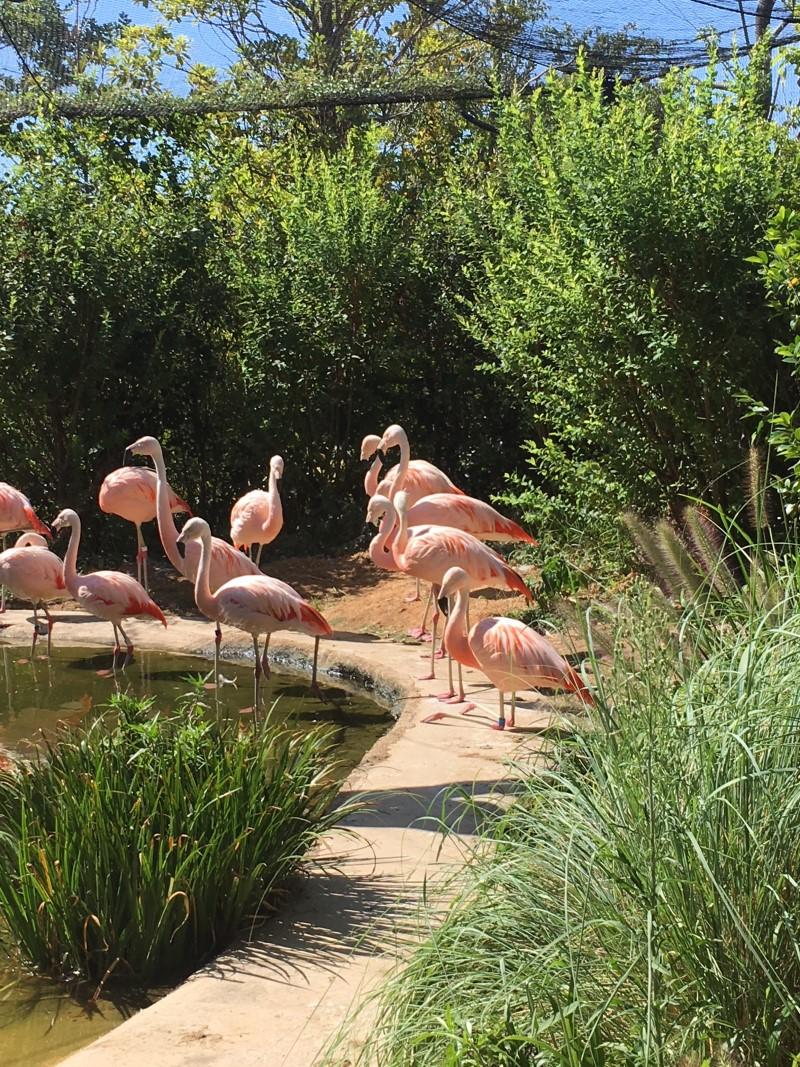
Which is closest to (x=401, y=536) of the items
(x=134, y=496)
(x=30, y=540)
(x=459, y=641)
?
(x=459, y=641)

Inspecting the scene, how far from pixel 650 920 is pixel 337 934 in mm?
1493

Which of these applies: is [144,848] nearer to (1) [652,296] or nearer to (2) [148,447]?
(1) [652,296]

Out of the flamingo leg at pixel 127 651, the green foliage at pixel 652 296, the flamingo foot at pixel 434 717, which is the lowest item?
the flamingo foot at pixel 434 717

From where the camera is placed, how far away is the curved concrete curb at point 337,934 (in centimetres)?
277

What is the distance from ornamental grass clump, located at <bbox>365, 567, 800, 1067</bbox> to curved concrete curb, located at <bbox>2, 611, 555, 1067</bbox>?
338 mm

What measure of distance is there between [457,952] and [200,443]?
947 cm

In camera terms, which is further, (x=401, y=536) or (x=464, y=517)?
(x=464, y=517)

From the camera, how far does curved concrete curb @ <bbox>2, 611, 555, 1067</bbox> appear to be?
109 inches

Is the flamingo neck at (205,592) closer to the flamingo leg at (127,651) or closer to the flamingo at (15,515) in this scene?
the flamingo leg at (127,651)

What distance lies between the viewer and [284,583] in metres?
7.43

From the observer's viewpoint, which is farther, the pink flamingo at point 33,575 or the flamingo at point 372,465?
the flamingo at point 372,465

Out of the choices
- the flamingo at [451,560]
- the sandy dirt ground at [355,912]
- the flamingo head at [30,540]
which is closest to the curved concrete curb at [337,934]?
the sandy dirt ground at [355,912]

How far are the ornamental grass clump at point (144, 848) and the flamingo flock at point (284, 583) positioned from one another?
58.8 inches

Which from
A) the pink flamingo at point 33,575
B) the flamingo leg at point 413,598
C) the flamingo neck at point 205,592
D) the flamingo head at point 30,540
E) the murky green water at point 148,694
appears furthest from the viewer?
the flamingo leg at point 413,598
